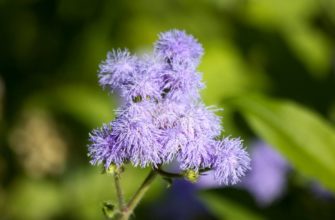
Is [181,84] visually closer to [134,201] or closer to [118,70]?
[118,70]

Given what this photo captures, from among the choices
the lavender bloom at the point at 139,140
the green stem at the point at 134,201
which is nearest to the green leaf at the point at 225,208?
the green stem at the point at 134,201

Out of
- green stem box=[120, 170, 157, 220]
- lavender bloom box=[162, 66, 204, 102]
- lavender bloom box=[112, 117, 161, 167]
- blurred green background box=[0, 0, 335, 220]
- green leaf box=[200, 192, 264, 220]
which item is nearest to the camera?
lavender bloom box=[112, 117, 161, 167]

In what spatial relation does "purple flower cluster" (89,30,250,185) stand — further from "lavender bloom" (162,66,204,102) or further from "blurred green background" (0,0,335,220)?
"blurred green background" (0,0,335,220)

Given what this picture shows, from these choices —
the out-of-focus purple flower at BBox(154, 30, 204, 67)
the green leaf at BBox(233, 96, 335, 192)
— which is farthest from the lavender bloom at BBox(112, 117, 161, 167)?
the green leaf at BBox(233, 96, 335, 192)

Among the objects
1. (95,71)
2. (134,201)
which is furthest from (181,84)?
(95,71)

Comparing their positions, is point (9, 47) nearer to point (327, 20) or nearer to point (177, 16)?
point (177, 16)
